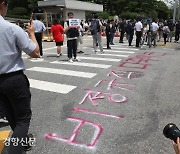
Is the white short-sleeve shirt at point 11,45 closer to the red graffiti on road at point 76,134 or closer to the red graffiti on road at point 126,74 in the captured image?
the red graffiti on road at point 76,134

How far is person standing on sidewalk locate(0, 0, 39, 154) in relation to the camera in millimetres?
2408

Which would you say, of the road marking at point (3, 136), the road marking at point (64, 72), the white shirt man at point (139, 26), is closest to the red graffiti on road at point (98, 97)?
the road marking at point (64, 72)

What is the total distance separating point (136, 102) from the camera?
488cm

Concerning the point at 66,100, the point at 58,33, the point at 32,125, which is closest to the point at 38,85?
the point at 66,100

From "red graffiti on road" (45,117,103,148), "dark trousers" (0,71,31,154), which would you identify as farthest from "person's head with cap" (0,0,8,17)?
"red graffiti on road" (45,117,103,148)

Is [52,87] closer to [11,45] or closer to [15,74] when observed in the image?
[15,74]

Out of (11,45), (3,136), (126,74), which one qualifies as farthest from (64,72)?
(11,45)

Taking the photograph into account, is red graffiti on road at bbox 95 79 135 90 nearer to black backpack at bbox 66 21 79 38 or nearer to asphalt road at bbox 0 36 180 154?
asphalt road at bbox 0 36 180 154

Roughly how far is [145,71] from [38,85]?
3310mm

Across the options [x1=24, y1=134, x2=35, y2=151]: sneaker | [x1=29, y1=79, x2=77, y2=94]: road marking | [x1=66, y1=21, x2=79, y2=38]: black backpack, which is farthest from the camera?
[x1=66, y1=21, x2=79, y2=38]: black backpack

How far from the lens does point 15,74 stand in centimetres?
251

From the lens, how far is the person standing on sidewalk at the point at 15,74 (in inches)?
94.8

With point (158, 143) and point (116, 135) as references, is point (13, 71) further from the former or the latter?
point (158, 143)

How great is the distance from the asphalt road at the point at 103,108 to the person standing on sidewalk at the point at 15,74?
706mm
